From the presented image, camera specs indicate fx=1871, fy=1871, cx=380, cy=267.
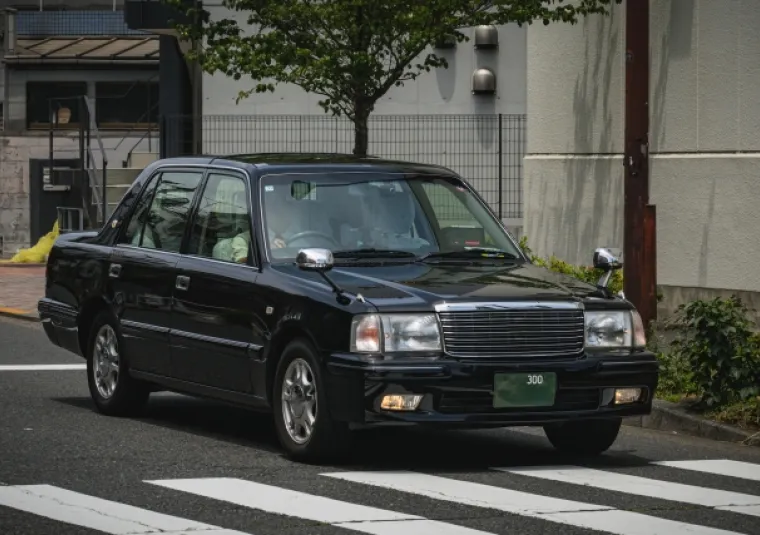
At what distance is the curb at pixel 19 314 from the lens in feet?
70.7

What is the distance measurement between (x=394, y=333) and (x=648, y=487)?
1.51m

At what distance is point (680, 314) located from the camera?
15.5 m

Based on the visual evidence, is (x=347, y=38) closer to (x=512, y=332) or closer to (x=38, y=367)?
(x=38, y=367)

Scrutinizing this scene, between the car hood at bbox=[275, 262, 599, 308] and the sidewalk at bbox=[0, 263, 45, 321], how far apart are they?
38.2ft

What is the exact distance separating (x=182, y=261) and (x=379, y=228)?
52.0 inches

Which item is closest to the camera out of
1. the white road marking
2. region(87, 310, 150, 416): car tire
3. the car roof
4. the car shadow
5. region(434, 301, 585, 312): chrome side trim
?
region(434, 301, 585, 312): chrome side trim

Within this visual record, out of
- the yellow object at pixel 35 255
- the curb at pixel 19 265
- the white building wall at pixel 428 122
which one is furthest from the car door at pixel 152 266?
the yellow object at pixel 35 255

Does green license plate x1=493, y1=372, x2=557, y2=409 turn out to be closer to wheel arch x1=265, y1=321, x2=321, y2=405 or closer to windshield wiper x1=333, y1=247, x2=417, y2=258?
wheel arch x1=265, y1=321, x2=321, y2=405

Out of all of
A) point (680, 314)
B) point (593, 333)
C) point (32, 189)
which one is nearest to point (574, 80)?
point (680, 314)

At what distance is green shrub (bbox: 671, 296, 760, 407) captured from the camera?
1204 centimetres

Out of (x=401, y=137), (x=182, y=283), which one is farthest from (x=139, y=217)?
(x=401, y=137)

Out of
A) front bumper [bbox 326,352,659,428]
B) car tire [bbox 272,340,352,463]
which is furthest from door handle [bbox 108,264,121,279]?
front bumper [bbox 326,352,659,428]

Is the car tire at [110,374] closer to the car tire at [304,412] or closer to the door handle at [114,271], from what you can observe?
the door handle at [114,271]

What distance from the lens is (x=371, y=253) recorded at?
10.7m
